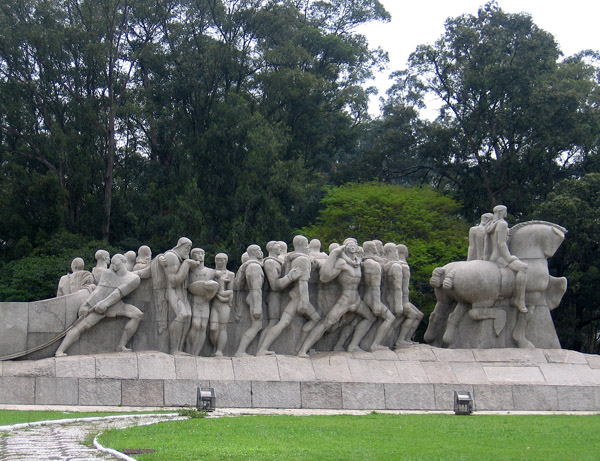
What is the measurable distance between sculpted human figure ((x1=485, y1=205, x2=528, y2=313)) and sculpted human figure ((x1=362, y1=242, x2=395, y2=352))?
8.00 ft

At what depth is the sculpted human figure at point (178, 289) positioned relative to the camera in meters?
19.0

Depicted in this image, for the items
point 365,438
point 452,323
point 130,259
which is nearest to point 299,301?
point 452,323

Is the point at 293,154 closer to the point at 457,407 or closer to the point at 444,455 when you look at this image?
the point at 457,407

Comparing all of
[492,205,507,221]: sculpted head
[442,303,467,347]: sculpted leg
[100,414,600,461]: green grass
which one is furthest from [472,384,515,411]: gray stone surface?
[492,205,507,221]: sculpted head

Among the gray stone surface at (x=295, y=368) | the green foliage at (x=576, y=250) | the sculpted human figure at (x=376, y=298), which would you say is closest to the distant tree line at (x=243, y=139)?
the green foliage at (x=576, y=250)

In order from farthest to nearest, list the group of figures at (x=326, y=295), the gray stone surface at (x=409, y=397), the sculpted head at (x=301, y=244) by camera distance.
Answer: the sculpted head at (x=301, y=244)
the group of figures at (x=326, y=295)
the gray stone surface at (x=409, y=397)

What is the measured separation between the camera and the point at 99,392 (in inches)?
690

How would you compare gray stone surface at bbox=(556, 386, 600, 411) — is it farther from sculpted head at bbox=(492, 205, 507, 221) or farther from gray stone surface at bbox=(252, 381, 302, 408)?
gray stone surface at bbox=(252, 381, 302, 408)

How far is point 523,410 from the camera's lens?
1877 centimetres

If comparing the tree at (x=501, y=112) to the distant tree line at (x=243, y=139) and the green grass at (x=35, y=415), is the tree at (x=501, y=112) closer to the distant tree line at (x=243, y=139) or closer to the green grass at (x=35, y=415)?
the distant tree line at (x=243, y=139)

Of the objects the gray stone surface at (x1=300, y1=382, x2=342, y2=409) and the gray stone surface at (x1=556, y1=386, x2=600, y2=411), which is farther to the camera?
the gray stone surface at (x1=556, y1=386, x2=600, y2=411)

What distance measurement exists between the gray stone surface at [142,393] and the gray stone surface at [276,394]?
67.4 inches

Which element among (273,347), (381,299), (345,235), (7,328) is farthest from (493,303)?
(345,235)

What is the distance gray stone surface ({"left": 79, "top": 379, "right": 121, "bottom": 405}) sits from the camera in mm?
17438
